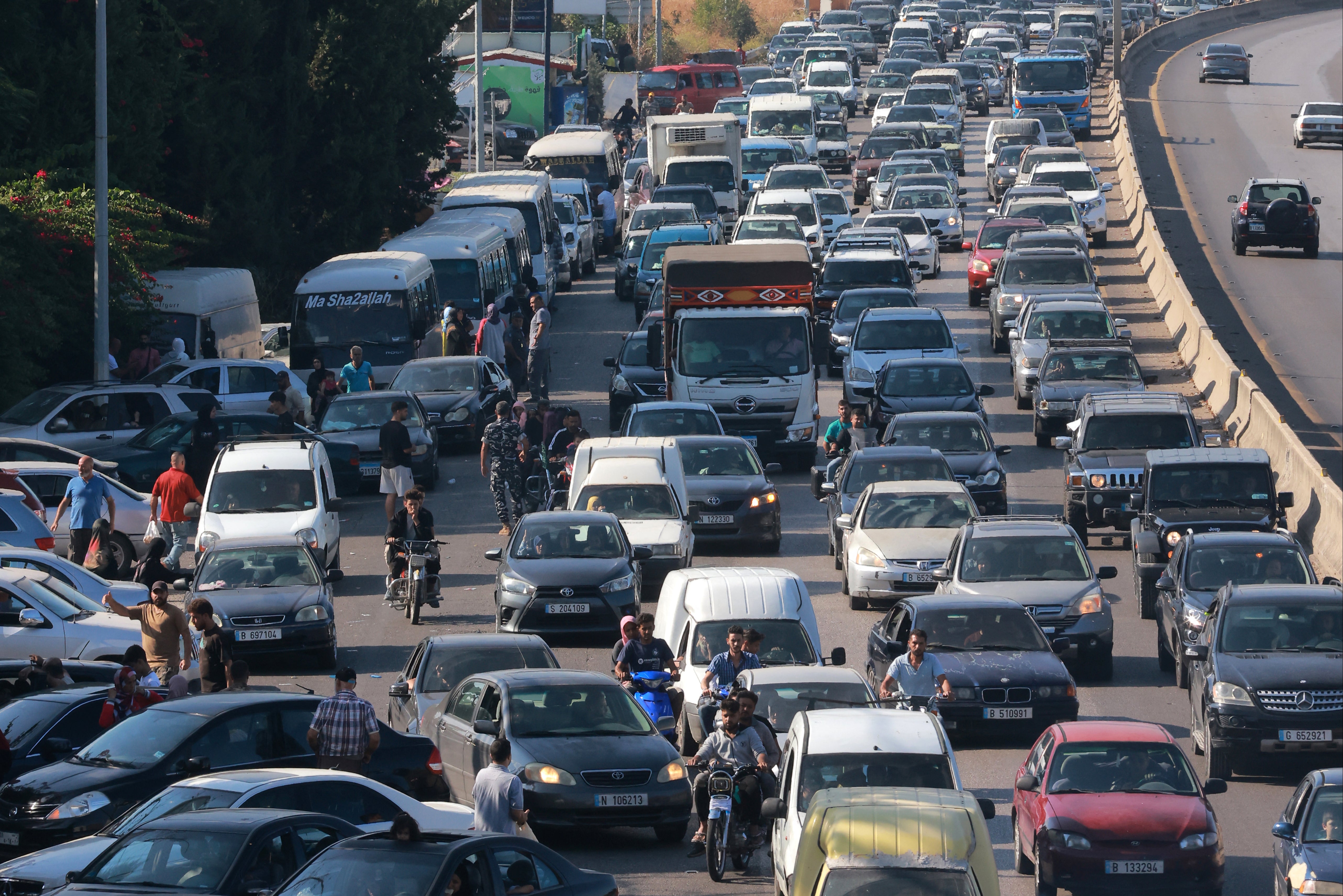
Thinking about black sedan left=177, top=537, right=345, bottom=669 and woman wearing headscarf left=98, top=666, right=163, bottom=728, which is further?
black sedan left=177, top=537, right=345, bottom=669

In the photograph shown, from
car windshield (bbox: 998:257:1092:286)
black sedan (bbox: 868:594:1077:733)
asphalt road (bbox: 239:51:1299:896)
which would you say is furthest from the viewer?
car windshield (bbox: 998:257:1092:286)

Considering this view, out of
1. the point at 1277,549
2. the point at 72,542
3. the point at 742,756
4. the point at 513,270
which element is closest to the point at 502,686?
the point at 742,756

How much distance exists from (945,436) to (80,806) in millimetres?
16653

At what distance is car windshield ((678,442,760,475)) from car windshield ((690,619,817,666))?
812 cm

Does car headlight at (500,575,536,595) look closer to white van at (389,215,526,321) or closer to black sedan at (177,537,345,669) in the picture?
black sedan at (177,537,345,669)

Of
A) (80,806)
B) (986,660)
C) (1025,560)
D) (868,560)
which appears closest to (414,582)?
(868,560)

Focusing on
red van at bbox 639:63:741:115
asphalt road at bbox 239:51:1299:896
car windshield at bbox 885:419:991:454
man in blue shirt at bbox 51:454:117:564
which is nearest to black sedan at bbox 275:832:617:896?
asphalt road at bbox 239:51:1299:896

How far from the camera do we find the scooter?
17.7m

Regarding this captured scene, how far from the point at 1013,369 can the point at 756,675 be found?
20602mm

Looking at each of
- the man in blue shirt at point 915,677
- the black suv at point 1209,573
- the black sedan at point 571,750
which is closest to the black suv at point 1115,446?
the black suv at point 1209,573

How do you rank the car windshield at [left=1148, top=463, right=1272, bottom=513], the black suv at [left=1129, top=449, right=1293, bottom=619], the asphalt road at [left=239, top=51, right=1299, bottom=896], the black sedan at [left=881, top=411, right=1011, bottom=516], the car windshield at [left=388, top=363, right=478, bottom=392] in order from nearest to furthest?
1. the asphalt road at [left=239, top=51, right=1299, bottom=896]
2. the black suv at [left=1129, top=449, right=1293, bottom=619]
3. the car windshield at [left=1148, top=463, right=1272, bottom=513]
4. the black sedan at [left=881, top=411, right=1011, bottom=516]
5. the car windshield at [left=388, top=363, right=478, bottom=392]

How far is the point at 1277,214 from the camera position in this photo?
48500 mm

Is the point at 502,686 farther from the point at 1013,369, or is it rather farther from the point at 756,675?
the point at 1013,369

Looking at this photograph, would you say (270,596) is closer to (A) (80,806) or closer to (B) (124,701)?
(B) (124,701)
